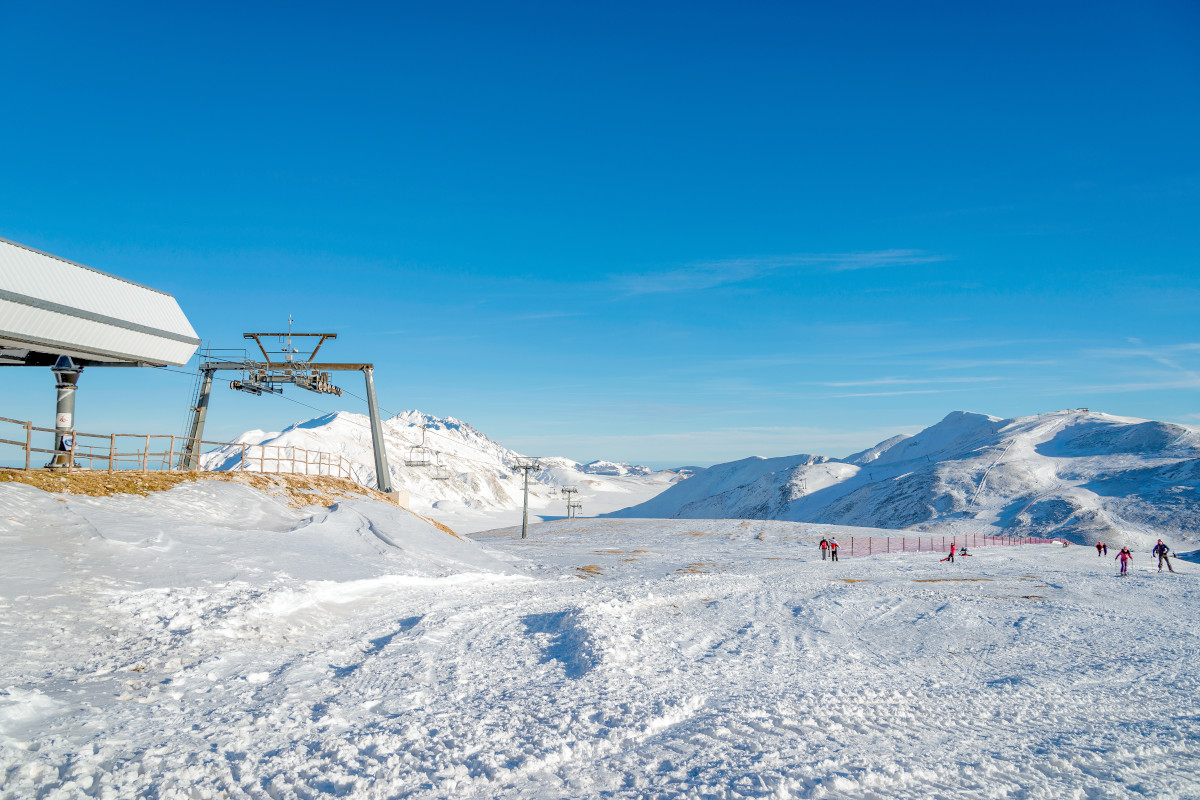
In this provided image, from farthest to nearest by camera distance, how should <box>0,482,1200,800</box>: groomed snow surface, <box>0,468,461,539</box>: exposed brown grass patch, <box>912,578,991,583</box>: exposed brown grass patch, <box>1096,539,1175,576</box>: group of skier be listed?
<box>1096,539,1175,576</box>: group of skier < <box>912,578,991,583</box>: exposed brown grass patch < <box>0,468,461,539</box>: exposed brown grass patch < <box>0,482,1200,800</box>: groomed snow surface

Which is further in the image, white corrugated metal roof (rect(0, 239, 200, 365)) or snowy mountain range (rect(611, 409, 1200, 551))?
snowy mountain range (rect(611, 409, 1200, 551))

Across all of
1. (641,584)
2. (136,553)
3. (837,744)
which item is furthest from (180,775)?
(641,584)

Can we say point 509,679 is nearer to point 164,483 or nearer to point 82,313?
point 164,483

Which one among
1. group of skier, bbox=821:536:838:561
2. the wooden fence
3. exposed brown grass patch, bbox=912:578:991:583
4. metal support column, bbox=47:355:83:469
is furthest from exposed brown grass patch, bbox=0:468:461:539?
the wooden fence

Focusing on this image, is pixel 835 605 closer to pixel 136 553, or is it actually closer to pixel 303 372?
pixel 136 553

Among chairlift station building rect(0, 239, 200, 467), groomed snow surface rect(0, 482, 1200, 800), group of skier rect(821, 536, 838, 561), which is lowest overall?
group of skier rect(821, 536, 838, 561)

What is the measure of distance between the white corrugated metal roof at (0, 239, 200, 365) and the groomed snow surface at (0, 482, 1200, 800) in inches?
285

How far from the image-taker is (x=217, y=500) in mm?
21500

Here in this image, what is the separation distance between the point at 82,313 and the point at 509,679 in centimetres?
2147

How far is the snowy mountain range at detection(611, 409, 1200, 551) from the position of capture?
7612 centimetres

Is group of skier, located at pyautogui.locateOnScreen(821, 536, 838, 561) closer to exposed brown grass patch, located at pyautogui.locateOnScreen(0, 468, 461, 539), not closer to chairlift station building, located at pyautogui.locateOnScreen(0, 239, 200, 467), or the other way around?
exposed brown grass patch, located at pyautogui.locateOnScreen(0, 468, 461, 539)

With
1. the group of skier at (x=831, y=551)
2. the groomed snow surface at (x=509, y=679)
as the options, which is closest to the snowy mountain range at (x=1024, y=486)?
the group of skier at (x=831, y=551)

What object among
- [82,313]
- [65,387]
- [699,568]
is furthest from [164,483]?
[699,568]

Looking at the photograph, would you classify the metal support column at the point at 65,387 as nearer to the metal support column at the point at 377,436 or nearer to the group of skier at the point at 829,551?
the metal support column at the point at 377,436
